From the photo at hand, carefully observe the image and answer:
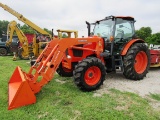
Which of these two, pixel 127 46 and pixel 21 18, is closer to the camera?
pixel 127 46

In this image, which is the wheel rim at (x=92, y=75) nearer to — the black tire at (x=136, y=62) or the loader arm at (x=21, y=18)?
the black tire at (x=136, y=62)

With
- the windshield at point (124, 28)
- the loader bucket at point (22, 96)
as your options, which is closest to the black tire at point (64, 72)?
the windshield at point (124, 28)

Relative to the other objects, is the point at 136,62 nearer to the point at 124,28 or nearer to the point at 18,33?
the point at 124,28

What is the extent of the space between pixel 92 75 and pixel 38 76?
1.51m

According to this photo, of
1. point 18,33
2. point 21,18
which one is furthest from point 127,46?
point 21,18

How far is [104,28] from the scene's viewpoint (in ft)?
23.2

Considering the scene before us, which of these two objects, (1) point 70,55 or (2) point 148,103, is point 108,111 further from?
(1) point 70,55

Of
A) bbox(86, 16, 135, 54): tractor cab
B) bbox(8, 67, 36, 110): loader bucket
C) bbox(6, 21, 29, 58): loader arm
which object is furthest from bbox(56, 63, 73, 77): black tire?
bbox(6, 21, 29, 58): loader arm

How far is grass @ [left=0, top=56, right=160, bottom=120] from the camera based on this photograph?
12.6ft

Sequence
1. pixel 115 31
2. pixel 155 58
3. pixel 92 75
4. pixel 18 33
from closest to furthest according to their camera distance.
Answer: pixel 92 75
pixel 115 31
pixel 155 58
pixel 18 33

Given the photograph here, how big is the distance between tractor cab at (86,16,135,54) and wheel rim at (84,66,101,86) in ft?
4.38

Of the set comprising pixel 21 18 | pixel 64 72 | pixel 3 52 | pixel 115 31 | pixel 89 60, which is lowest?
pixel 64 72

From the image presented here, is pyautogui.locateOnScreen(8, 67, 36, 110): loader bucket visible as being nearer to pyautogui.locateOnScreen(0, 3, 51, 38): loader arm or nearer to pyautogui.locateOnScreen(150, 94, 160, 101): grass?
pyautogui.locateOnScreen(150, 94, 160, 101): grass

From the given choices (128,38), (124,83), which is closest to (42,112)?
(124,83)
